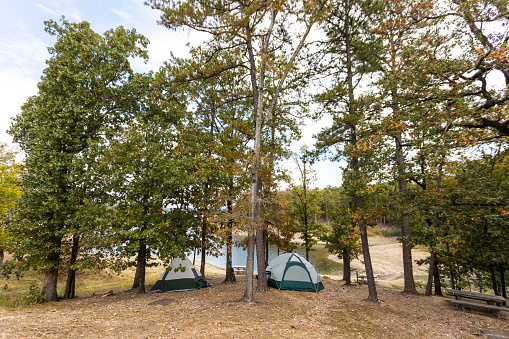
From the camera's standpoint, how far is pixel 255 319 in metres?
7.28

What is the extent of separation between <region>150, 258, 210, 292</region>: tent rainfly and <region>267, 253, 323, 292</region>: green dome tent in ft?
13.9

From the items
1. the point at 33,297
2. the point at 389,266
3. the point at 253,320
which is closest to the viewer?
the point at 253,320

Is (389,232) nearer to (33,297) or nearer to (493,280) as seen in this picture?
(493,280)

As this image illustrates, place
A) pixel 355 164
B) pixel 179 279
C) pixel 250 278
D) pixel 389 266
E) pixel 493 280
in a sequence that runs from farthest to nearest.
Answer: pixel 389 266 → pixel 493 280 → pixel 179 279 → pixel 355 164 → pixel 250 278

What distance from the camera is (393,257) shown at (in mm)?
37625

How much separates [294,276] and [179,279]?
21.2 feet

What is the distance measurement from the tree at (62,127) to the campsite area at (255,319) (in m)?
3.18

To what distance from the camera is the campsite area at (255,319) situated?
620cm

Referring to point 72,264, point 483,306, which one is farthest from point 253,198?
point 483,306

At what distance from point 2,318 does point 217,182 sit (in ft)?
32.8

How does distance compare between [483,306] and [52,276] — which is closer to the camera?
[483,306]

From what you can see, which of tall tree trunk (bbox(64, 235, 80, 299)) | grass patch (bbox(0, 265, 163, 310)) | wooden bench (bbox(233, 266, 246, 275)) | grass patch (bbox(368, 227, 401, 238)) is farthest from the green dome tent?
grass patch (bbox(368, 227, 401, 238))

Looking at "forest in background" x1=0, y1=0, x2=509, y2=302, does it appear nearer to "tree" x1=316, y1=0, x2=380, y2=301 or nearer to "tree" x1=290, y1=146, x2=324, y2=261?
"tree" x1=316, y1=0, x2=380, y2=301

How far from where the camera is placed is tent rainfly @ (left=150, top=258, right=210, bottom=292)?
41.0 ft
